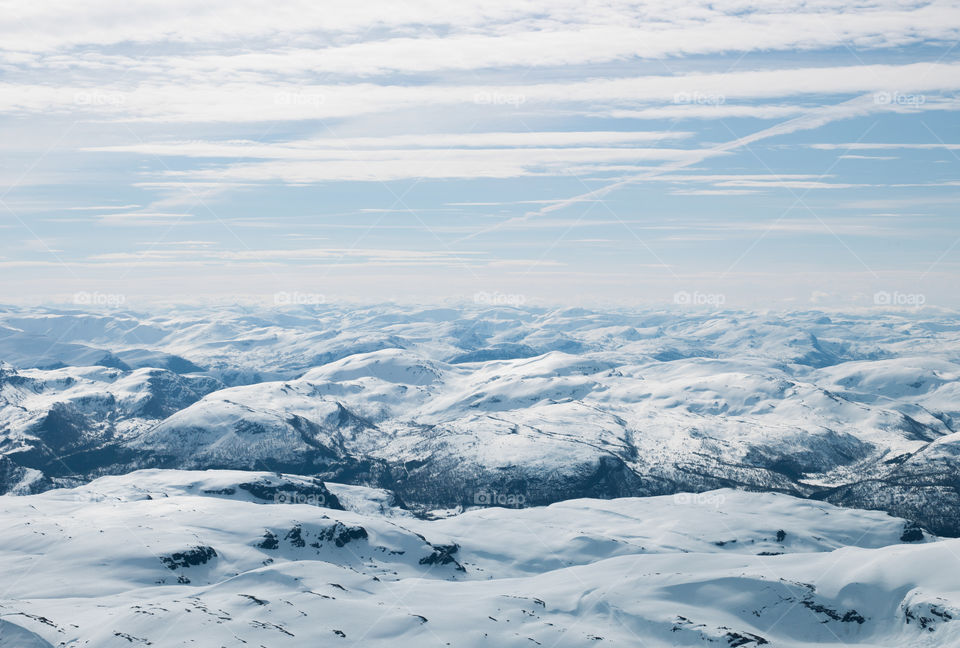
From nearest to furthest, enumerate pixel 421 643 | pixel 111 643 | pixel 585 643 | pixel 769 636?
pixel 111 643
pixel 421 643
pixel 585 643
pixel 769 636

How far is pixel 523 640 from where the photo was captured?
176250 millimetres

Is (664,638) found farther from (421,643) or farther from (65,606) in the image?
(65,606)

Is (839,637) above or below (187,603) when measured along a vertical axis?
below

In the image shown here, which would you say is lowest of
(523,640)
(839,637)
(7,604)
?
(839,637)

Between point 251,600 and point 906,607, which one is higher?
point 251,600

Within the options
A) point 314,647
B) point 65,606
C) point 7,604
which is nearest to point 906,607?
point 314,647

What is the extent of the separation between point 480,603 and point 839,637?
328ft

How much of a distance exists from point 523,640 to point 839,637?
9075cm

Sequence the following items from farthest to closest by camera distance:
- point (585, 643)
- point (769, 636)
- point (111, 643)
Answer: point (769, 636) < point (585, 643) < point (111, 643)

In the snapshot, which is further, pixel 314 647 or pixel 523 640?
pixel 523 640

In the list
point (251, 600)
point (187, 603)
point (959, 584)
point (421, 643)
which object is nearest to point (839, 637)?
point (959, 584)

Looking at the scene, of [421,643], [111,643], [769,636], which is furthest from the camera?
[769,636]

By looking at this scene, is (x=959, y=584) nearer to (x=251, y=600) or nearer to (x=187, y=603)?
(x=251, y=600)

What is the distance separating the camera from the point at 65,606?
7072 inches
